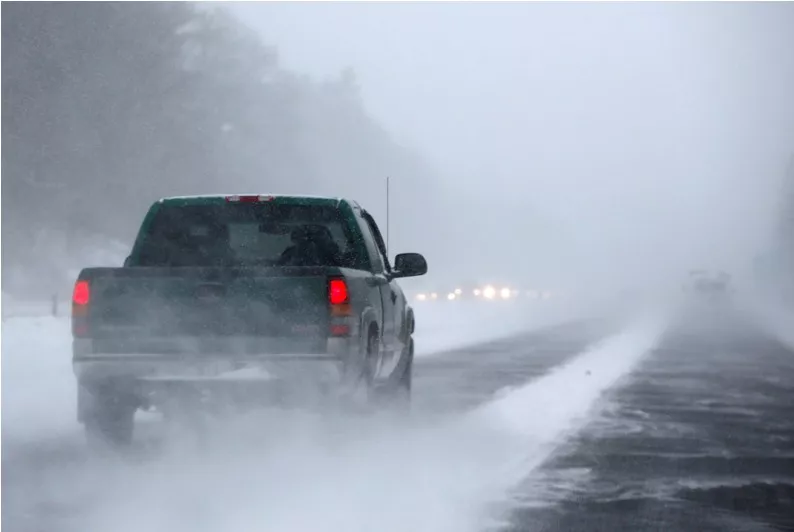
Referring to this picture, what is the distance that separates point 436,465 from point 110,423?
7.85 ft

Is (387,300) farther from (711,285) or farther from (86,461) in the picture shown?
(711,285)

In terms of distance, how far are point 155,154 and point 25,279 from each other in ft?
83.7

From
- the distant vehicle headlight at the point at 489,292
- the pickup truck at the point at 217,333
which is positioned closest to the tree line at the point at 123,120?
the distant vehicle headlight at the point at 489,292

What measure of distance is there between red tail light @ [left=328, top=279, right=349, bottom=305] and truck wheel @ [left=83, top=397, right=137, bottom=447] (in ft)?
6.00

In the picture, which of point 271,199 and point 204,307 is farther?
point 271,199

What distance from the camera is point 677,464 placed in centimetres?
1048

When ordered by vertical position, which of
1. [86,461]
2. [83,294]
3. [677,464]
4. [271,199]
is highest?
[271,199]

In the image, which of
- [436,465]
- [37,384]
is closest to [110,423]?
[436,465]

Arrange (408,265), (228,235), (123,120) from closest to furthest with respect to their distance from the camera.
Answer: (228,235)
(408,265)
(123,120)

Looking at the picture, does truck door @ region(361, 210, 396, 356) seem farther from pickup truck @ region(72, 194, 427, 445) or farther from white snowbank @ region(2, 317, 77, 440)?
white snowbank @ region(2, 317, 77, 440)

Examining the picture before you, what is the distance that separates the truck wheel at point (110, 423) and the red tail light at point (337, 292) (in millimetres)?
1829

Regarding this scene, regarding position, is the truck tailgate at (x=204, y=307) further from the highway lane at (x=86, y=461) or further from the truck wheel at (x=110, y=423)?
the highway lane at (x=86, y=461)

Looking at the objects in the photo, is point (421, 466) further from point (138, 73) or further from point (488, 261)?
point (488, 261)

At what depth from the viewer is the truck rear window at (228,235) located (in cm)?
1116
